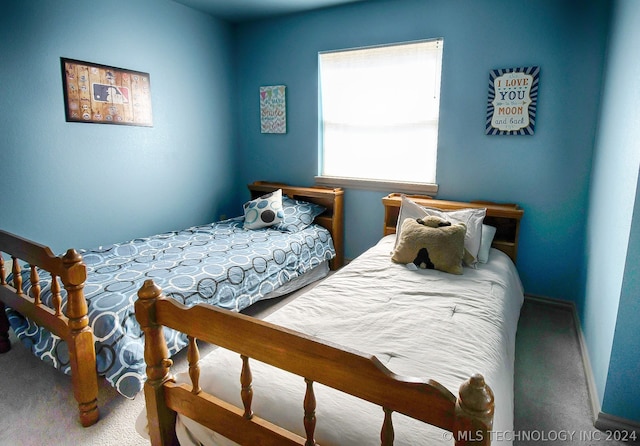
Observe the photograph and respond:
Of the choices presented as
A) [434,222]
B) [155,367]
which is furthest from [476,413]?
[434,222]

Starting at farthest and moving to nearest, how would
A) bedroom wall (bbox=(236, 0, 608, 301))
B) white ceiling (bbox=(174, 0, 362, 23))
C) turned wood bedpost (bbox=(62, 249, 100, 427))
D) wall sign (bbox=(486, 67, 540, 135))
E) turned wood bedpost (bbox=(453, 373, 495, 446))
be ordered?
white ceiling (bbox=(174, 0, 362, 23)) → wall sign (bbox=(486, 67, 540, 135)) → bedroom wall (bbox=(236, 0, 608, 301)) → turned wood bedpost (bbox=(62, 249, 100, 427)) → turned wood bedpost (bbox=(453, 373, 495, 446))

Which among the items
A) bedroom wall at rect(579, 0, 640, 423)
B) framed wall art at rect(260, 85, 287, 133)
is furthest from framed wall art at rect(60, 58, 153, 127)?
bedroom wall at rect(579, 0, 640, 423)

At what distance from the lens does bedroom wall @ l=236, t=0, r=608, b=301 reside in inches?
105

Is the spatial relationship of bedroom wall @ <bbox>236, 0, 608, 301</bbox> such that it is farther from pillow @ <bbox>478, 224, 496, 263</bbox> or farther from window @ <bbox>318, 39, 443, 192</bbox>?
pillow @ <bbox>478, 224, 496, 263</bbox>

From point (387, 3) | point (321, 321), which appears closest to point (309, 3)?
point (387, 3)

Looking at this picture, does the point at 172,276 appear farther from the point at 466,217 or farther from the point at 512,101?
the point at 512,101

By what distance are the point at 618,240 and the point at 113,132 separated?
3.36 m

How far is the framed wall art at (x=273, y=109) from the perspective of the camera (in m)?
3.87

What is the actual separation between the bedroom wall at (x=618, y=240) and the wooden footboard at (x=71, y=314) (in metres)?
2.30

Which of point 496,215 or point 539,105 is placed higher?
point 539,105

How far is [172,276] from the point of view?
2305mm

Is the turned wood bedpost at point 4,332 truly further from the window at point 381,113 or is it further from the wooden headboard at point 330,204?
the window at point 381,113

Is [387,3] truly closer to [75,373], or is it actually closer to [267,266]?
[267,266]

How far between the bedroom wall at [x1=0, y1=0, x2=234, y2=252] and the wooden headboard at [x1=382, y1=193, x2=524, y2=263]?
1.89 m
